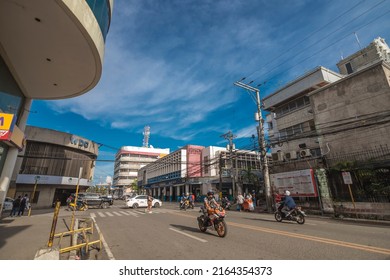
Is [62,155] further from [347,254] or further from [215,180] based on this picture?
[347,254]

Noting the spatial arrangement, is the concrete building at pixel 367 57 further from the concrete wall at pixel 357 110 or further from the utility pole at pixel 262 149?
the utility pole at pixel 262 149

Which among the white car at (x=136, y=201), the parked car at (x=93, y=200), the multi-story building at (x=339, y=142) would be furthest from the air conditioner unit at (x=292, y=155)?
the parked car at (x=93, y=200)

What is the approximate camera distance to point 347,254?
4.90 m

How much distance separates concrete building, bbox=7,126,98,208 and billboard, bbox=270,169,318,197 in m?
21.7

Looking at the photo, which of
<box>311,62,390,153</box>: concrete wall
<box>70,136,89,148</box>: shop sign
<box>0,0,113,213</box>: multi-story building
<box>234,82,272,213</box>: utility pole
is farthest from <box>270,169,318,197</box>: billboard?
<box>70,136,89,148</box>: shop sign

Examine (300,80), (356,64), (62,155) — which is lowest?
(62,155)

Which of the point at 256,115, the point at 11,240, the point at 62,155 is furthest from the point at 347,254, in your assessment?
the point at 62,155

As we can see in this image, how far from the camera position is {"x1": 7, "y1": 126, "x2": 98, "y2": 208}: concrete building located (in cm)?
2506

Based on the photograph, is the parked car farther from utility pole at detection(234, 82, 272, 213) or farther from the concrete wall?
the concrete wall

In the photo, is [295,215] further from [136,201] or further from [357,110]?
[136,201]

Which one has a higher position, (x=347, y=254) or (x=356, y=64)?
(x=356, y=64)

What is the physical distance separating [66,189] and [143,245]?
31778mm

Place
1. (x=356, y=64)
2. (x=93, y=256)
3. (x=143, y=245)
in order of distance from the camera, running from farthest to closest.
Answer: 1. (x=356, y=64)
2. (x=143, y=245)
3. (x=93, y=256)

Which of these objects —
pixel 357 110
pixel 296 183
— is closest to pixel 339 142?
pixel 357 110
